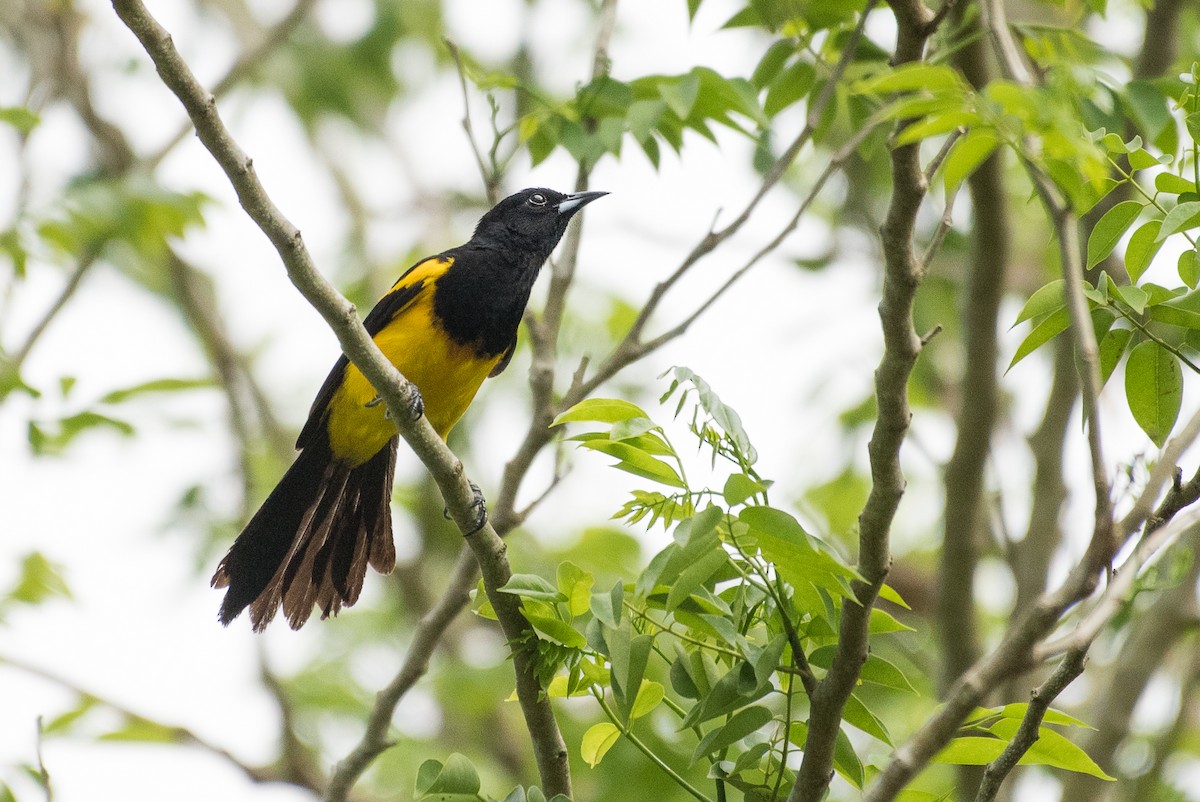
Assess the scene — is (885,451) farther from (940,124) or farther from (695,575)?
(940,124)

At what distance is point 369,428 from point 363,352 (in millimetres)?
2016

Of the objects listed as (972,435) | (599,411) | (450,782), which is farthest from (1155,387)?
(972,435)

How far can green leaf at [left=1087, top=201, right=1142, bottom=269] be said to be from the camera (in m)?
2.24

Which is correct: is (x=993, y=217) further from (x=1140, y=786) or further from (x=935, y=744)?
(x=935, y=744)

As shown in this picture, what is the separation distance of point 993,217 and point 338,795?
120 inches

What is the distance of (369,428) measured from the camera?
188 inches

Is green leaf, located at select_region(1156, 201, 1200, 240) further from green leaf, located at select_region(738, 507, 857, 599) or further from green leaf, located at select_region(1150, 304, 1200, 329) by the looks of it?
green leaf, located at select_region(738, 507, 857, 599)

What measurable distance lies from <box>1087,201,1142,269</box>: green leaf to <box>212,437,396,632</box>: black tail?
296cm

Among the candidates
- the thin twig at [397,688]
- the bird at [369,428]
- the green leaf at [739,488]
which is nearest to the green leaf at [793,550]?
the green leaf at [739,488]

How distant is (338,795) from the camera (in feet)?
11.9

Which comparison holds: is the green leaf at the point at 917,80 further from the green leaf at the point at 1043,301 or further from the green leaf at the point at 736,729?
the green leaf at the point at 736,729

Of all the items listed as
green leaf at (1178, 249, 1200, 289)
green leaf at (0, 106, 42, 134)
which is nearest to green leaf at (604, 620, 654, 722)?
green leaf at (1178, 249, 1200, 289)

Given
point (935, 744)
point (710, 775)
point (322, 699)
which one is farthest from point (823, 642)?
point (322, 699)

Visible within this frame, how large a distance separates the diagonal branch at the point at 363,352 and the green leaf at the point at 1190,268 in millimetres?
1330
